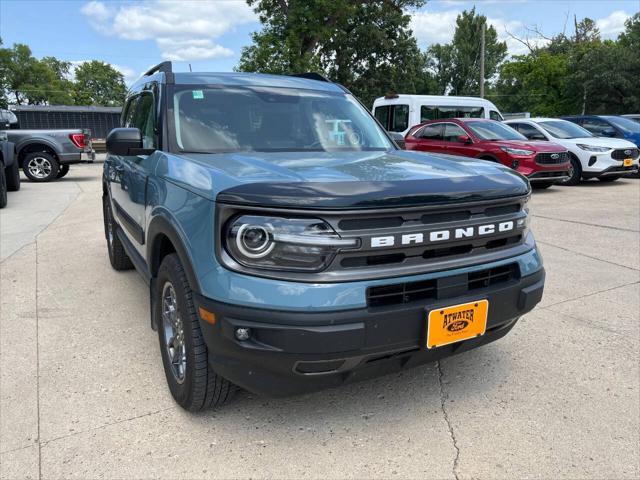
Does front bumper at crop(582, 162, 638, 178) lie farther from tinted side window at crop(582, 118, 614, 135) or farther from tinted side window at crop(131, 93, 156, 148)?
tinted side window at crop(131, 93, 156, 148)

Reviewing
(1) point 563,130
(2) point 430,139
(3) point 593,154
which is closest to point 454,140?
(2) point 430,139

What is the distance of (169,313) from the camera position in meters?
2.73

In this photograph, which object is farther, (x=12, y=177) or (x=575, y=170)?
(x=575, y=170)

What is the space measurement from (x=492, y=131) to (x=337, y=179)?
31.0ft

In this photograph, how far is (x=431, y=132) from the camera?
37.3 ft

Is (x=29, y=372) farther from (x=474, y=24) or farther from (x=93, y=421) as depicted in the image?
(x=474, y=24)

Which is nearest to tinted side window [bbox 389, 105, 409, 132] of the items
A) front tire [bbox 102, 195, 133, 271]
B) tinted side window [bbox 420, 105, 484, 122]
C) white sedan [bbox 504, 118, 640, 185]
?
tinted side window [bbox 420, 105, 484, 122]

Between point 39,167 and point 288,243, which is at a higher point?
point 39,167

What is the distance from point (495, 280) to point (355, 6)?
25500mm

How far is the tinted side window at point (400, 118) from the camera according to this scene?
14.2 m

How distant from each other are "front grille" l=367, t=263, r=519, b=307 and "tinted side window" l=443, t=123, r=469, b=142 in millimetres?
8854

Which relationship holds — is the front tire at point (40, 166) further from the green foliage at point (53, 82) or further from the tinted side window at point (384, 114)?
the green foliage at point (53, 82)

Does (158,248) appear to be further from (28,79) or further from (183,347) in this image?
(28,79)

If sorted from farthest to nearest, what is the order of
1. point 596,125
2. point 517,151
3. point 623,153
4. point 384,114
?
point 384,114, point 596,125, point 623,153, point 517,151
